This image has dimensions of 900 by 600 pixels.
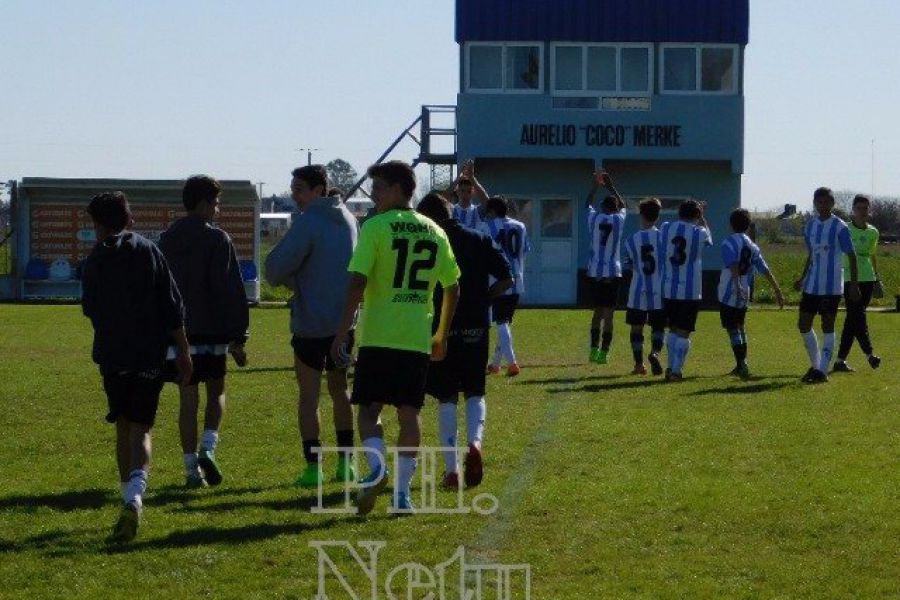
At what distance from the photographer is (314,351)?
977 centimetres

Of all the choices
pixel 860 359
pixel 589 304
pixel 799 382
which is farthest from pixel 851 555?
pixel 589 304

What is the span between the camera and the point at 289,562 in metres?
7.63

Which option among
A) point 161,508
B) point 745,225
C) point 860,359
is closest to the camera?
point 161,508

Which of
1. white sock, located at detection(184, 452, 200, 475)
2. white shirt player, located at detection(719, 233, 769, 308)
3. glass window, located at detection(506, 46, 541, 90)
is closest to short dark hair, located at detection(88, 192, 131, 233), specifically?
white sock, located at detection(184, 452, 200, 475)

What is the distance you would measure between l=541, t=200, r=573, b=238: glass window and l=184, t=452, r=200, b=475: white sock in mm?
31945

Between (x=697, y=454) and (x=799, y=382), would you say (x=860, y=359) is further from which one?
(x=697, y=454)

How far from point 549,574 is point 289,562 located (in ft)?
3.95

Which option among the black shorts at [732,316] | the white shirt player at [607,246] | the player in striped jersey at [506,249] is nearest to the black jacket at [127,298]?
the player in striped jersey at [506,249]

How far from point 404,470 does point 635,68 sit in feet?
111

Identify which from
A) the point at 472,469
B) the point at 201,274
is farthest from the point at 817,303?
the point at 201,274

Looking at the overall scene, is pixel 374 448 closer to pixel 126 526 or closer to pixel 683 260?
pixel 126 526

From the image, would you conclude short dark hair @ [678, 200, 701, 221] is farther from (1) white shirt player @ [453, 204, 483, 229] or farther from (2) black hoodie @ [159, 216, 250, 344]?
(2) black hoodie @ [159, 216, 250, 344]

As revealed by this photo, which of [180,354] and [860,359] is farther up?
[180,354]

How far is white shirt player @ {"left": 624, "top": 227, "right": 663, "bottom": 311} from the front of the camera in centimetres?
1806
